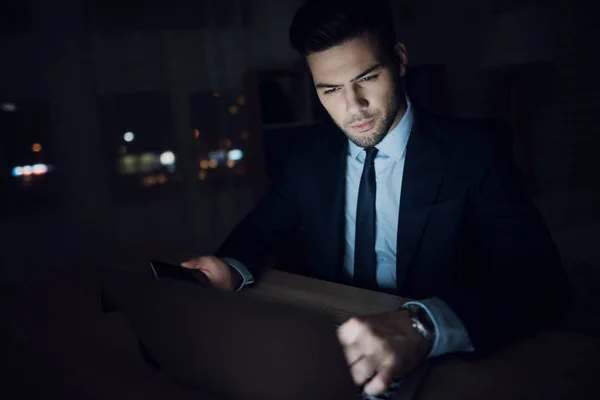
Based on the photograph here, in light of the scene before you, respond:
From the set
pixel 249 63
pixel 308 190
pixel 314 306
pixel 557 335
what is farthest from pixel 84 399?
pixel 249 63

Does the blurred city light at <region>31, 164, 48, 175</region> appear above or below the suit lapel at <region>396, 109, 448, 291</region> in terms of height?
above

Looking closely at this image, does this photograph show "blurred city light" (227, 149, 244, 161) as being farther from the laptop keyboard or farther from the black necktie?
the laptop keyboard

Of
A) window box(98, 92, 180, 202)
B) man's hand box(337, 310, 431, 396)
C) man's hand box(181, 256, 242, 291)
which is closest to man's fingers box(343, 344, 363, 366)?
man's hand box(337, 310, 431, 396)

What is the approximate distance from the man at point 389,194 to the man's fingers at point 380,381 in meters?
0.33

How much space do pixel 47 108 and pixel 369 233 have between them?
1.44 m

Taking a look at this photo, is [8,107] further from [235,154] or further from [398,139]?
[398,139]

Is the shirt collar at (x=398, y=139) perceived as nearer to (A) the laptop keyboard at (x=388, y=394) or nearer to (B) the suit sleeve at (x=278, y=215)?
(B) the suit sleeve at (x=278, y=215)

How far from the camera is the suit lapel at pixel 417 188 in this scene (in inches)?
49.3

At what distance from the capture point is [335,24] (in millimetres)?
1236

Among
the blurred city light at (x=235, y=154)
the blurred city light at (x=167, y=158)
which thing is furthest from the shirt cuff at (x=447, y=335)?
the blurred city light at (x=235, y=154)

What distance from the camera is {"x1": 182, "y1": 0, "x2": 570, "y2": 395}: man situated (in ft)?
3.72

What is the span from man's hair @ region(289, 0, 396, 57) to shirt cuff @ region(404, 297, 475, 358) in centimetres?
75

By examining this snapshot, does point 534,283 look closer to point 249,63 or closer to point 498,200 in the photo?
point 498,200

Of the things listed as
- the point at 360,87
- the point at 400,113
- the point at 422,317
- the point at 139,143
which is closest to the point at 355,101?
the point at 360,87
